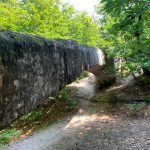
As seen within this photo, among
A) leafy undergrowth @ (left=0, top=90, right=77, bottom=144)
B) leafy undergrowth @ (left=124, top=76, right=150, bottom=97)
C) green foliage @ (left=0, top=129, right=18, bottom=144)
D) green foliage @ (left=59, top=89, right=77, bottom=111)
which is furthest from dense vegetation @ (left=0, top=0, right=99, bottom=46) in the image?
leafy undergrowth @ (left=124, top=76, right=150, bottom=97)

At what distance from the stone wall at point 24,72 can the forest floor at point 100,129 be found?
14.3ft

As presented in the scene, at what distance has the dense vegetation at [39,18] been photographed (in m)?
14.2

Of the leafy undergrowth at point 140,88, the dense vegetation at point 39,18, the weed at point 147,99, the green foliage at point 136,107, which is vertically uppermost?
the dense vegetation at point 39,18

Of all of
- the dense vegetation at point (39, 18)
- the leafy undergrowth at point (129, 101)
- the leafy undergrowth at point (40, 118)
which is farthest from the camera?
the dense vegetation at point (39, 18)

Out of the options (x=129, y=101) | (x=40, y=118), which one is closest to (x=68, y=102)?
(x=40, y=118)

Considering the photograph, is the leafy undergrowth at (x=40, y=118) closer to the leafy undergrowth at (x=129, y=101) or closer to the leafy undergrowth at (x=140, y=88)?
the leafy undergrowth at (x=129, y=101)

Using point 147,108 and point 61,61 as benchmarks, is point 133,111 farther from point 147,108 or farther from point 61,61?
point 61,61

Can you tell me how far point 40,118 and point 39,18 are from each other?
7148 mm

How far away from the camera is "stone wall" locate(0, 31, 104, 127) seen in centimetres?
248

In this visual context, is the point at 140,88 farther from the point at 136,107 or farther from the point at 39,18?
the point at 39,18

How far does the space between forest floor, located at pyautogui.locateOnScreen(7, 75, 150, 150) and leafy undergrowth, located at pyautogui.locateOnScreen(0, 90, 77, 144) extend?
617mm

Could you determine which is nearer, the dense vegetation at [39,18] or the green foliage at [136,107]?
the green foliage at [136,107]

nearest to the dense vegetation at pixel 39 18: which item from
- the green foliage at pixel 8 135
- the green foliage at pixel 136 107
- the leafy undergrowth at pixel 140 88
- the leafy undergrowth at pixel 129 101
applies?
the leafy undergrowth at pixel 129 101

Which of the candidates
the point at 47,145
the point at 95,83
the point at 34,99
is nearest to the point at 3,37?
the point at 34,99
